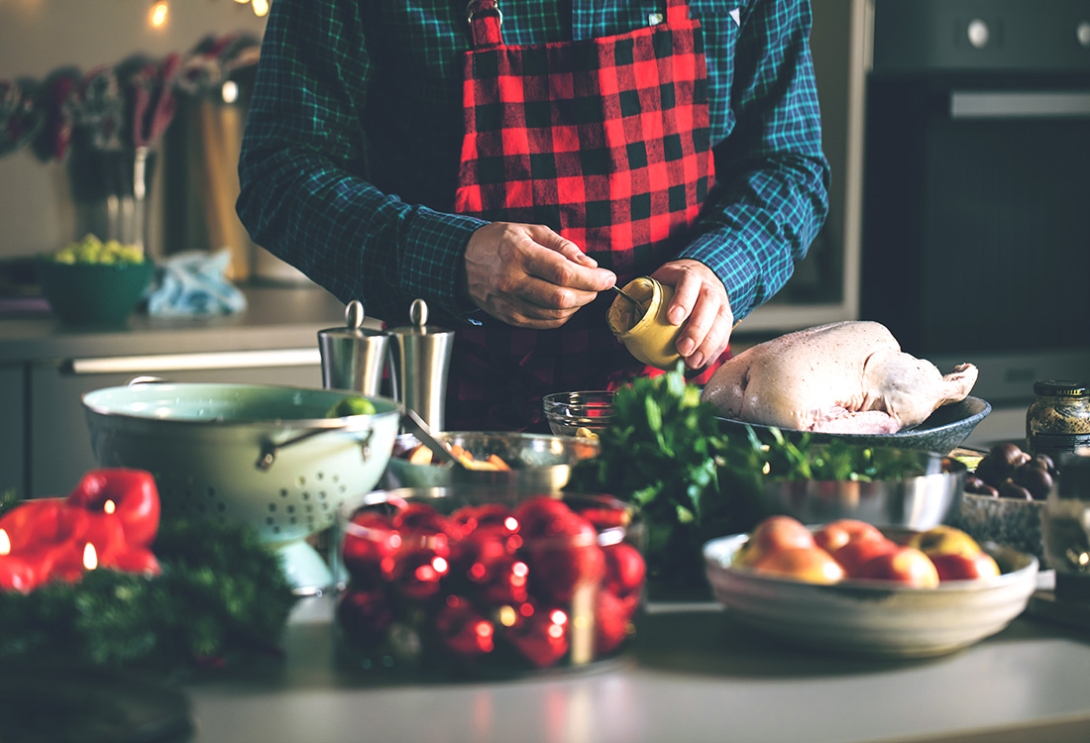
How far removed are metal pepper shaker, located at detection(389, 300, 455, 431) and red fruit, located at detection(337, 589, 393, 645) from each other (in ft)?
1.10

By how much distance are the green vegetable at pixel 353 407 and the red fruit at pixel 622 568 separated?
0.24m

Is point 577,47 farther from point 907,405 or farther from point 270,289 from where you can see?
point 270,289

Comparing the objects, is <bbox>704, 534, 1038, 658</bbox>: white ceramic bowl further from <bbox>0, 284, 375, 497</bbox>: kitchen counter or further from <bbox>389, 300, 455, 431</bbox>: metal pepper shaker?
<bbox>0, 284, 375, 497</bbox>: kitchen counter

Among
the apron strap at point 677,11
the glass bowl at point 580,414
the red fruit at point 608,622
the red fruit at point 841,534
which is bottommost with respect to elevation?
the red fruit at point 608,622

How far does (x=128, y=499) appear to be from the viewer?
2.40 feet

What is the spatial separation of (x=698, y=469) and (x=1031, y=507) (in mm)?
235

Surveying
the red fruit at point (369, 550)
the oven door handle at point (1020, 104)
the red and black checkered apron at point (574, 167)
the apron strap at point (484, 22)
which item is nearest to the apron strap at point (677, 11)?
the red and black checkered apron at point (574, 167)

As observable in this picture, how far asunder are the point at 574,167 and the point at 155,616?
89cm

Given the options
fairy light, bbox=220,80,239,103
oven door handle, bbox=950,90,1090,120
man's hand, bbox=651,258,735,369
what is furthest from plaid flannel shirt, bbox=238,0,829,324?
fairy light, bbox=220,80,239,103

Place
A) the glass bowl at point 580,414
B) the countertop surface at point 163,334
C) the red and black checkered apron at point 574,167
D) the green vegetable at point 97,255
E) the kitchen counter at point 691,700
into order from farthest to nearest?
the green vegetable at point 97,255
the countertop surface at point 163,334
the red and black checkered apron at point 574,167
the glass bowl at point 580,414
the kitchen counter at point 691,700

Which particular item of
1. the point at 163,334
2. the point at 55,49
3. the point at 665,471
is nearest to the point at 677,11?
the point at 665,471

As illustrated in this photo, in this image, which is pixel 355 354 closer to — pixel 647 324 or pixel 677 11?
pixel 647 324

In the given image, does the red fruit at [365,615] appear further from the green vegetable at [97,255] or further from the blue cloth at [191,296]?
the blue cloth at [191,296]

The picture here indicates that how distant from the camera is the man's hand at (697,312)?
3.84 ft
